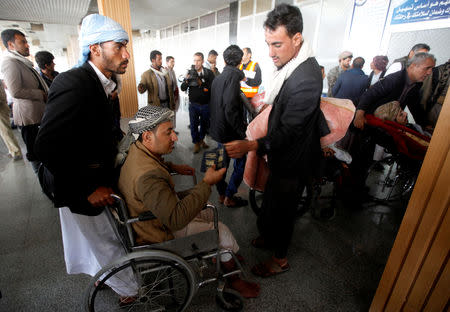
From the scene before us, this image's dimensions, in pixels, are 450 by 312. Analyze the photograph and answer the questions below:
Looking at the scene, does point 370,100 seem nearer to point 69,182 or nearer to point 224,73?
point 224,73

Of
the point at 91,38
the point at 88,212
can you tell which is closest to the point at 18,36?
the point at 91,38

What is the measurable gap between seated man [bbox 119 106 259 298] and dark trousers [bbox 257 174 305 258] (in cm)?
50

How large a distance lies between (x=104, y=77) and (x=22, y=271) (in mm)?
1728

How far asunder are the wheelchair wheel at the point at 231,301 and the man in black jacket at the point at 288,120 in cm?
54

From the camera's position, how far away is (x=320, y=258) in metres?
2.04

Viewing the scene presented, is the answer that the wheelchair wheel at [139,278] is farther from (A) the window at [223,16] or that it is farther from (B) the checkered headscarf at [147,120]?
(A) the window at [223,16]

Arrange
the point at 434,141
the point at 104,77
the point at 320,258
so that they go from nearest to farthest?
the point at 434,141 < the point at 104,77 < the point at 320,258

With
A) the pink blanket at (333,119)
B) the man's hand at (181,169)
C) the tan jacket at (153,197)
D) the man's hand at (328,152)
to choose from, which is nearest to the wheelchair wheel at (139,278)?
the tan jacket at (153,197)

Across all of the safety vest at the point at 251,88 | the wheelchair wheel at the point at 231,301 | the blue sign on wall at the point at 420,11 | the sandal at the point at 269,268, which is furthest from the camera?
the safety vest at the point at 251,88

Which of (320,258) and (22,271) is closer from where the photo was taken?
(22,271)

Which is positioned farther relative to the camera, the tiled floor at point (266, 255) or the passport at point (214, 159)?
the tiled floor at point (266, 255)

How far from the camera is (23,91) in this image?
2584 millimetres

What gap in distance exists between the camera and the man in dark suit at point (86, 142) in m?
1.09

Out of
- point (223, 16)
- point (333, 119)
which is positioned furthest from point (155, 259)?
point (223, 16)
